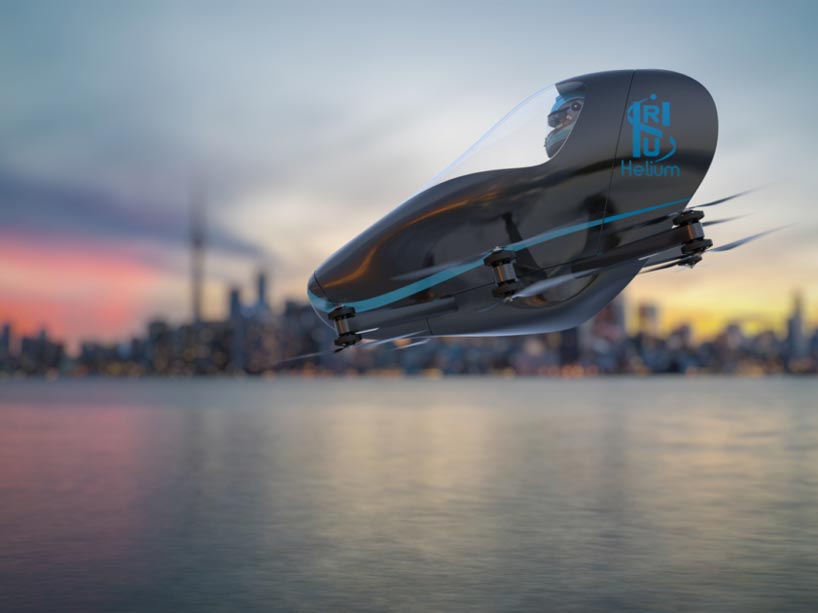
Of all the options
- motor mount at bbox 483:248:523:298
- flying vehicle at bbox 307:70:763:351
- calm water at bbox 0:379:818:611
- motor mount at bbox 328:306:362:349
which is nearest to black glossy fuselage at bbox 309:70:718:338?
flying vehicle at bbox 307:70:763:351

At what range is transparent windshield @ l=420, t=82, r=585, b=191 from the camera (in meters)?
9.89

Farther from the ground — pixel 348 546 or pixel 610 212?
pixel 610 212

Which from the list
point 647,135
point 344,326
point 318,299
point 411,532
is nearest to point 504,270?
point 647,135

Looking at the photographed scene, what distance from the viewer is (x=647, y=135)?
31.7ft

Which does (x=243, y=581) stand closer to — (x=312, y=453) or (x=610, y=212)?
(x=610, y=212)

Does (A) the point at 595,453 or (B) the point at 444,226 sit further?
(A) the point at 595,453

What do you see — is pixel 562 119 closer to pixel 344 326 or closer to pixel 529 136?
pixel 529 136

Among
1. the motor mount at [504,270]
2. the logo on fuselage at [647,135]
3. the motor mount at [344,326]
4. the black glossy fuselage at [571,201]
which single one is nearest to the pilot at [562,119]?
the black glossy fuselage at [571,201]

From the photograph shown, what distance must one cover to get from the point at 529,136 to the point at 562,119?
0.34 m

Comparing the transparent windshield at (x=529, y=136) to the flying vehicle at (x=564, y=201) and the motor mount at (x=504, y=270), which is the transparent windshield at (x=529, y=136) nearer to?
the flying vehicle at (x=564, y=201)

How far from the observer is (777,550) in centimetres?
1431

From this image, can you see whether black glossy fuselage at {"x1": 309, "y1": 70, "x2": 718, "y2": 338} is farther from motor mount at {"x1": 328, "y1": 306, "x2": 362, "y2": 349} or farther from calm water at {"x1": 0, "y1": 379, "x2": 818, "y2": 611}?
calm water at {"x1": 0, "y1": 379, "x2": 818, "y2": 611}

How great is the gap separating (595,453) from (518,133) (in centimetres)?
2840

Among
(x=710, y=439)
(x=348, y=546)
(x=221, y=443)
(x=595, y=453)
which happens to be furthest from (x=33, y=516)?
(x=710, y=439)
